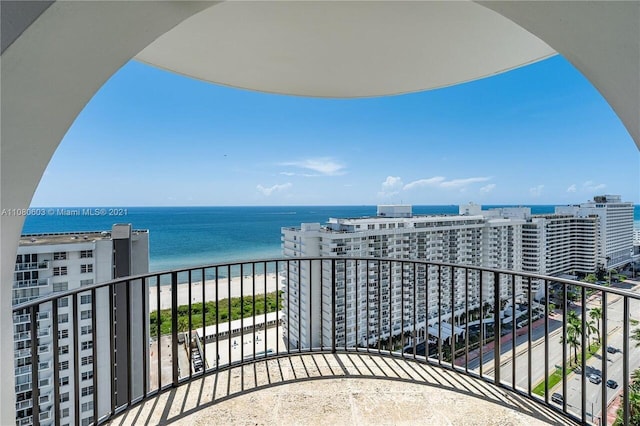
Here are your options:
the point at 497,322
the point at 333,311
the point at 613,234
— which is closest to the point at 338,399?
the point at 333,311

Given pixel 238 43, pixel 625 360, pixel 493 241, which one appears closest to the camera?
pixel 625 360

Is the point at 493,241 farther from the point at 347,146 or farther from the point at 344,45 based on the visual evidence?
the point at 347,146

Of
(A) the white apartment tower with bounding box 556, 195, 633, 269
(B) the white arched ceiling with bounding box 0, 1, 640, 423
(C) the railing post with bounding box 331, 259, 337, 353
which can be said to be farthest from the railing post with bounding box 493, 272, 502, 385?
(A) the white apartment tower with bounding box 556, 195, 633, 269

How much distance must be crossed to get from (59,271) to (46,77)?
6175 millimetres

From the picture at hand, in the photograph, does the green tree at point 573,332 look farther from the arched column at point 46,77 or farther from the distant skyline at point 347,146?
the distant skyline at point 347,146

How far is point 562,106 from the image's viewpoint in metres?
21.2

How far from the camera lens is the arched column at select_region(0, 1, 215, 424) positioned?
87cm

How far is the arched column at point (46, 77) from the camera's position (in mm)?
872

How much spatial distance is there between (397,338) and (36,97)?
13345 mm

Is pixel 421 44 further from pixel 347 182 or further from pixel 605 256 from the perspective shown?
pixel 347 182

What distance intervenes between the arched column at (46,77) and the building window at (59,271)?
5673mm

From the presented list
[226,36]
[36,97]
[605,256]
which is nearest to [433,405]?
[36,97]

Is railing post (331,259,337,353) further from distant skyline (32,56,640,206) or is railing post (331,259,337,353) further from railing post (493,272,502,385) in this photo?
distant skyline (32,56,640,206)

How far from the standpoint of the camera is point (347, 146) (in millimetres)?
26984
